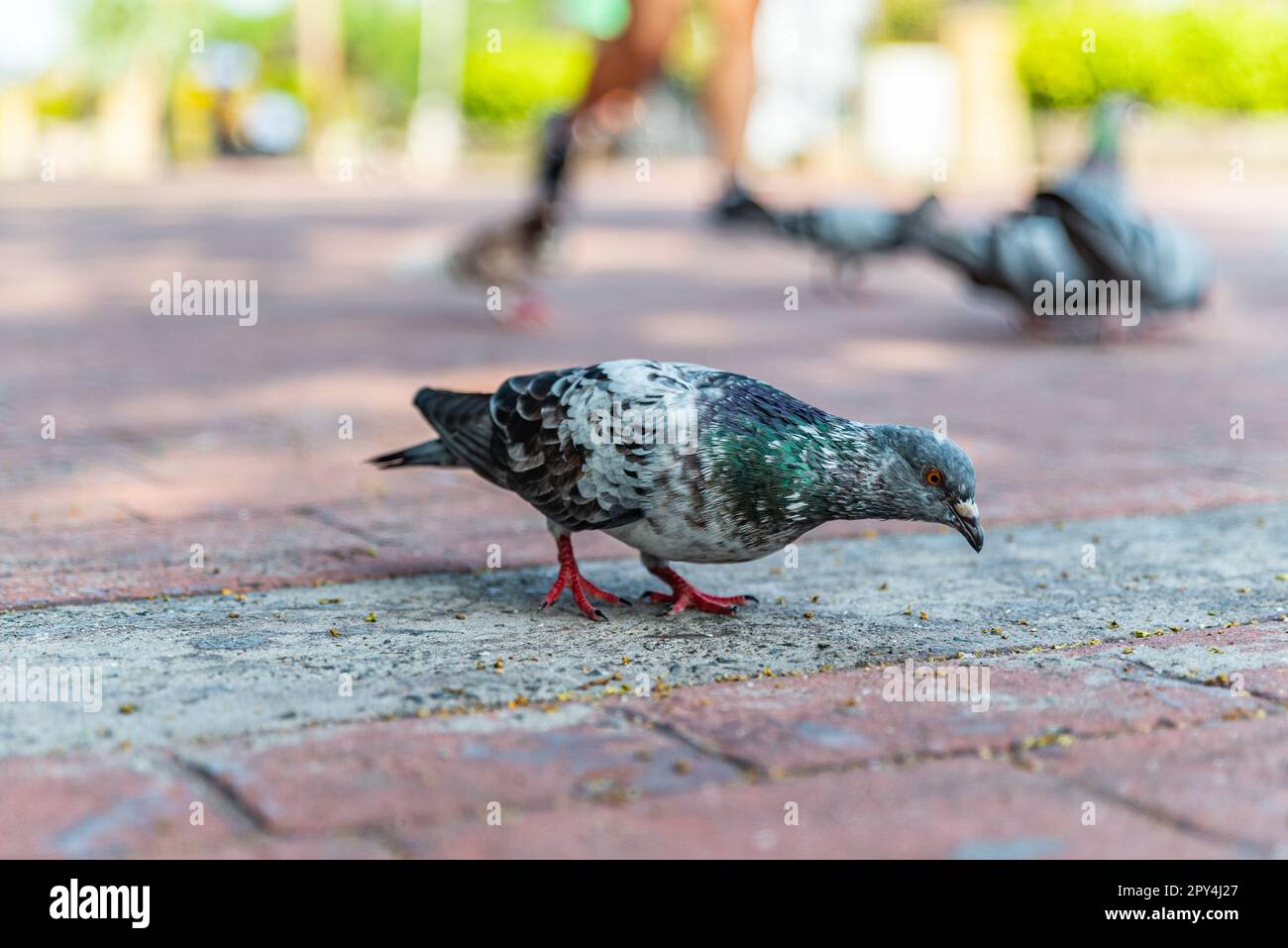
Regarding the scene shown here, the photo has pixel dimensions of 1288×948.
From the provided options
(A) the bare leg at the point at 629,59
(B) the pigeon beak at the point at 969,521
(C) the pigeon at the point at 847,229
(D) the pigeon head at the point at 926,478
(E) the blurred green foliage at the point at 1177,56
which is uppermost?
(E) the blurred green foliage at the point at 1177,56

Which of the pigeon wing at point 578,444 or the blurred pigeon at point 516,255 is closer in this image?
the pigeon wing at point 578,444

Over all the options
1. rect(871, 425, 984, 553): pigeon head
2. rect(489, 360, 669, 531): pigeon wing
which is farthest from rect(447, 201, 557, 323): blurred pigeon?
rect(871, 425, 984, 553): pigeon head

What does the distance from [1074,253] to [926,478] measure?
231 inches

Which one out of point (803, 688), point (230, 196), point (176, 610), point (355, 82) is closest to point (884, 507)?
point (803, 688)

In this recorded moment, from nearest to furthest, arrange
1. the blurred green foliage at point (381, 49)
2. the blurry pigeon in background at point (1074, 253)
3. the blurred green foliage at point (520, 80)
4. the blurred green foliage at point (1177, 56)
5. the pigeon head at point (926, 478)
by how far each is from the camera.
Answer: the pigeon head at point (926, 478) < the blurry pigeon in background at point (1074, 253) < the blurred green foliage at point (1177, 56) < the blurred green foliage at point (520, 80) < the blurred green foliage at point (381, 49)

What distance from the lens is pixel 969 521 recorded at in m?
3.72

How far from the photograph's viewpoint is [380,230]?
16.6 meters

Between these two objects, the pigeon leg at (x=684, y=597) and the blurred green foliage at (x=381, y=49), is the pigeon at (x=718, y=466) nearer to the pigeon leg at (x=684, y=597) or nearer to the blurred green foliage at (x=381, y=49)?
the pigeon leg at (x=684, y=597)

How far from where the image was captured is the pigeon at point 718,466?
3707 mm

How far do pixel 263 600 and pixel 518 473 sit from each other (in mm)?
712

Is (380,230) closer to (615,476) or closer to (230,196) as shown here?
(230,196)

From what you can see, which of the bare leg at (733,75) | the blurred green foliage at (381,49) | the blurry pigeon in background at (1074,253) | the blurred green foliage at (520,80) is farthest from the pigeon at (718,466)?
the blurred green foliage at (381,49)

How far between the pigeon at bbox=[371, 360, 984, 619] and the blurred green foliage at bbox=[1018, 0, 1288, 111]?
24.4 metres

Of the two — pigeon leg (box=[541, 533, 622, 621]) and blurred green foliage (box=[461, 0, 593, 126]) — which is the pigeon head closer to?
pigeon leg (box=[541, 533, 622, 621])
